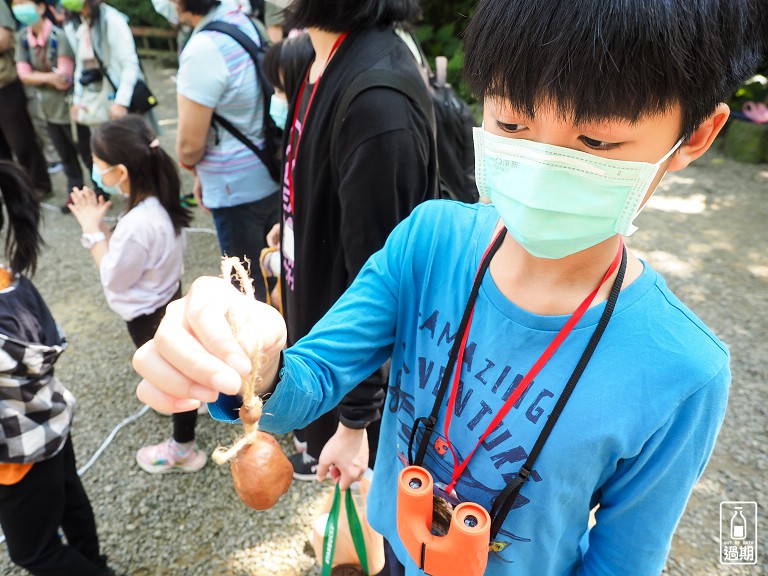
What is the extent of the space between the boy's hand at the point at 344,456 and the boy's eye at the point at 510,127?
0.86 meters

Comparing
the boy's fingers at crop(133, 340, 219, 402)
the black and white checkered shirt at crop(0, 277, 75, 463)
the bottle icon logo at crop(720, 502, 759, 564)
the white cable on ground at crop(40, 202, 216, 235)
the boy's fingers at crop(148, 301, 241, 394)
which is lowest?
the white cable on ground at crop(40, 202, 216, 235)

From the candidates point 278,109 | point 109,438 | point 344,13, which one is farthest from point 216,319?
point 109,438

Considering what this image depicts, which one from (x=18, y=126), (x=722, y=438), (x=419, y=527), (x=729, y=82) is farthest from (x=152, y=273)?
(x=18, y=126)

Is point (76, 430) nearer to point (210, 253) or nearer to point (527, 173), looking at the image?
→ point (210, 253)

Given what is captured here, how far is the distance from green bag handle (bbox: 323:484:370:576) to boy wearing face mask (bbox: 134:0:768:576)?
64cm

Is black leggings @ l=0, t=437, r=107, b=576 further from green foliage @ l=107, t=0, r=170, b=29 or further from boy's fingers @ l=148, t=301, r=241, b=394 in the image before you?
green foliage @ l=107, t=0, r=170, b=29

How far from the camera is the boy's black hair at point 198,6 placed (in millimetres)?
2664

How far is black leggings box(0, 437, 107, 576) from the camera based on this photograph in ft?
5.70

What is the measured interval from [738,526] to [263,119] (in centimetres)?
306

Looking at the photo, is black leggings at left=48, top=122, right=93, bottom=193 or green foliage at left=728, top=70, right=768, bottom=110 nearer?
black leggings at left=48, top=122, right=93, bottom=193

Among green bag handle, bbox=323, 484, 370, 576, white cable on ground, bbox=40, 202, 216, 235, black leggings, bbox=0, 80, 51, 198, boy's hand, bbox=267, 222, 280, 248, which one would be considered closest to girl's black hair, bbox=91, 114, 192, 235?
boy's hand, bbox=267, 222, 280, 248

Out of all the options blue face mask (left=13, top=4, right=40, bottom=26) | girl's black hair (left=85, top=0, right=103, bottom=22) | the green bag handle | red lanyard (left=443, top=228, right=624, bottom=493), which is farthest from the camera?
blue face mask (left=13, top=4, right=40, bottom=26)

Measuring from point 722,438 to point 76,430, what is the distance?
11.8ft

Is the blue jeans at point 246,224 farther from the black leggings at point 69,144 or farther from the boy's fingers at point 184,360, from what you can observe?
the black leggings at point 69,144
